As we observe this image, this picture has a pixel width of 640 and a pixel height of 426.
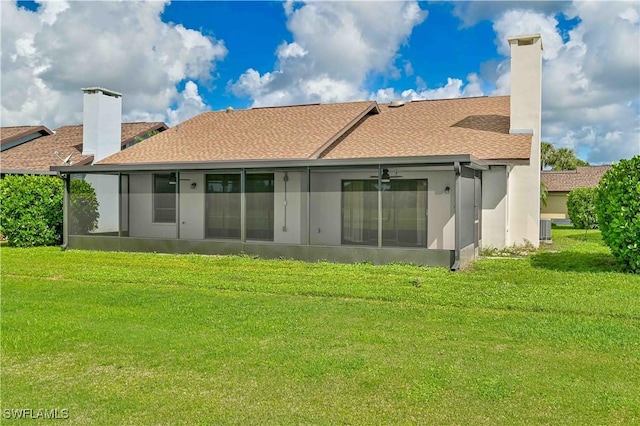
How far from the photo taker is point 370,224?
12867 mm

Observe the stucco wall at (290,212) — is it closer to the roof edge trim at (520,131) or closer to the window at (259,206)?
the window at (259,206)

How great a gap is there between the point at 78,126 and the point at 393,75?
14.8 metres

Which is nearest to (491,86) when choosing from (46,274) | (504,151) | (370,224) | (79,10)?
(504,151)

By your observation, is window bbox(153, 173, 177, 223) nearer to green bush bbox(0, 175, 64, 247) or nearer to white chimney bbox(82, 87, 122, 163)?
green bush bbox(0, 175, 64, 247)

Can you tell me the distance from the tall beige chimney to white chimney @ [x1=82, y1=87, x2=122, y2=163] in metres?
13.8

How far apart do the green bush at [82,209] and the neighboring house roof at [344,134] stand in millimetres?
1381

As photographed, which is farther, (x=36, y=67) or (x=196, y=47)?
(x=36, y=67)

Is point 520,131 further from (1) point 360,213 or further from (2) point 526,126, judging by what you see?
(1) point 360,213

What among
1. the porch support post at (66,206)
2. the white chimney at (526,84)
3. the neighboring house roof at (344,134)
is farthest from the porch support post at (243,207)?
the white chimney at (526,84)

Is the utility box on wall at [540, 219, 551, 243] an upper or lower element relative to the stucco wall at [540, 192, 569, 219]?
lower

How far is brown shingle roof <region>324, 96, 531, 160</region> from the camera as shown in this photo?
45.0ft

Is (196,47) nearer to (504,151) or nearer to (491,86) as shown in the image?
(491,86)

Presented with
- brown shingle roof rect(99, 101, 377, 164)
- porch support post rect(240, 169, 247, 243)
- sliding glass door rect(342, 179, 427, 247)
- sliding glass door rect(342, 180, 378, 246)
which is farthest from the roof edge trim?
porch support post rect(240, 169, 247, 243)

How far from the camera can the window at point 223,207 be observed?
13539mm
